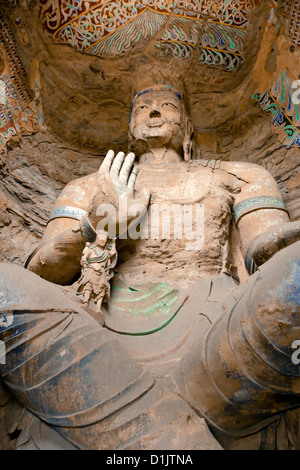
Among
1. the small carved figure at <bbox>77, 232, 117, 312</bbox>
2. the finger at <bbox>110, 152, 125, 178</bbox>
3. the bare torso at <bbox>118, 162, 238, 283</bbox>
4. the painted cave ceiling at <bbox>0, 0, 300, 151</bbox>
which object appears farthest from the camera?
the painted cave ceiling at <bbox>0, 0, 300, 151</bbox>

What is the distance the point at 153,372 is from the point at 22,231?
1918 millimetres

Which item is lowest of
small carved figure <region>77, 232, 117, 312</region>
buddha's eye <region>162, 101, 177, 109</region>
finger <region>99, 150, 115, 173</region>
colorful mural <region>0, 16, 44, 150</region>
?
small carved figure <region>77, 232, 117, 312</region>

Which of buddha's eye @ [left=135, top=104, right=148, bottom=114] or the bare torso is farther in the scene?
buddha's eye @ [left=135, top=104, right=148, bottom=114]

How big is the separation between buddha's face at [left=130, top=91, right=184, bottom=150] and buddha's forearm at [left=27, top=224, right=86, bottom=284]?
1.19 metres

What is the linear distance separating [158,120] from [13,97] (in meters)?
1.19

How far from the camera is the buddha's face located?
12.8 feet

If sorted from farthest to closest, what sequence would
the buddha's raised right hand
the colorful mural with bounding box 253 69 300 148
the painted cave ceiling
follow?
the painted cave ceiling, the colorful mural with bounding box 253 69 300 148, the buddha's raised right hand

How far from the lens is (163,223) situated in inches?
129

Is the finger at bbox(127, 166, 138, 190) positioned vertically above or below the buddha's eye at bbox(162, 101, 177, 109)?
below

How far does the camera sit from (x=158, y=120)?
3941 millimetres

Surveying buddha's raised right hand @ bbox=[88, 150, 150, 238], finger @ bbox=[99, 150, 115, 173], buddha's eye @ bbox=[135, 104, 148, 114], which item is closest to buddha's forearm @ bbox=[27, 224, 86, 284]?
buddha's raised right hand @ bbox=[88, 150, 150, 238]

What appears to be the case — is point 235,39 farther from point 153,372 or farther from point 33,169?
point 153,372

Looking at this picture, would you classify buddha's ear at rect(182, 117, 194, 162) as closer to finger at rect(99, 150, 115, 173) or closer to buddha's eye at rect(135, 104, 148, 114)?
buddha's eye at rect(135, 104, 148, 114)
